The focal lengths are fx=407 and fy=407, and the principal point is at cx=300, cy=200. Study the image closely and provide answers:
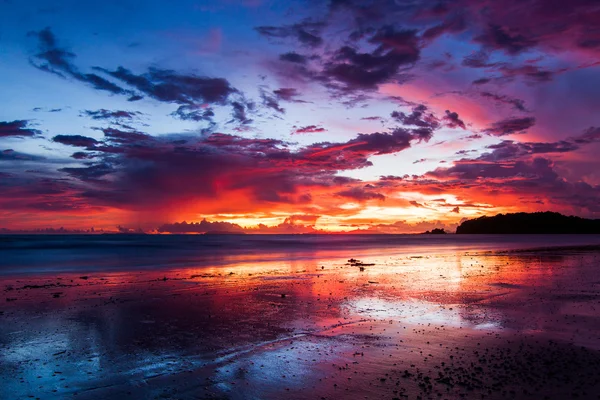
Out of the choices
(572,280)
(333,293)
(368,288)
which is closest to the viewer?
(333,293)

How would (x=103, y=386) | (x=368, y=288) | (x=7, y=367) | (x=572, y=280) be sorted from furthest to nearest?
(x=572, y=280) < (x=368, y=288) < (x=7, y=367) < (x=103, y=386)

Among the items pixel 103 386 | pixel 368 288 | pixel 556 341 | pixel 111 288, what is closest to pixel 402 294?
pixel 368 288

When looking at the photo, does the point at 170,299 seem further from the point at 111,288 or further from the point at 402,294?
the point at 402,294

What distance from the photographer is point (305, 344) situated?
15539mm

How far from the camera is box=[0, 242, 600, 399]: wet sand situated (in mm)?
11156

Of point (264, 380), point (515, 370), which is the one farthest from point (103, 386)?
point (515, 370)

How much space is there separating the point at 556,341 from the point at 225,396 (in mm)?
12260

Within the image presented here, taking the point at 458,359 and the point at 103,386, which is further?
the point at 458,359

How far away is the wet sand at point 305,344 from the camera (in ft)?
36.6

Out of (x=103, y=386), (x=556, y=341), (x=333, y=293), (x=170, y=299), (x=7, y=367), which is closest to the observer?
(x=103, y=386)

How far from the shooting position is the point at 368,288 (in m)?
30.3

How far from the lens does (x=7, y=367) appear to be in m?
13.0

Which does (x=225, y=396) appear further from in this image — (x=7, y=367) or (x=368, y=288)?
(x=368, y=288)

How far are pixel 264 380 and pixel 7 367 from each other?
27.7ft
